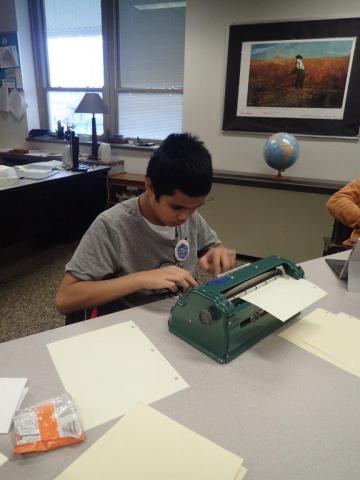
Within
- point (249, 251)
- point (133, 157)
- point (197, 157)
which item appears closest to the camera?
point (197, 157)

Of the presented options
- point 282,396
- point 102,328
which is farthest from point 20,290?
point 282,396

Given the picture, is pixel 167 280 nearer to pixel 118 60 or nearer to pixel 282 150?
pixel 282 150

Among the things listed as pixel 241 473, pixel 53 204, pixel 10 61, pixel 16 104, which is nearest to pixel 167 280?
pixel 241 473

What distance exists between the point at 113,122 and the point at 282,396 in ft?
11.9

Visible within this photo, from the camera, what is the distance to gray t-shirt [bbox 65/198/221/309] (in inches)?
38.2

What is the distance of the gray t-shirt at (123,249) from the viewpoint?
970 mm

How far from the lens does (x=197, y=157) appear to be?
91cm

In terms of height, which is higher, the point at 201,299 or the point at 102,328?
the point at 201,299

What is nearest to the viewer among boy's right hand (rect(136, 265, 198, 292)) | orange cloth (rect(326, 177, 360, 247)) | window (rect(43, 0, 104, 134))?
boy's right hand (rect(136, 265, 198, 292))

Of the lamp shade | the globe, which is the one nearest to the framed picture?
the globe

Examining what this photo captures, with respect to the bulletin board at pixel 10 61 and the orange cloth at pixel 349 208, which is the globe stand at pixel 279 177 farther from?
the bulletin board at pixel 10 61

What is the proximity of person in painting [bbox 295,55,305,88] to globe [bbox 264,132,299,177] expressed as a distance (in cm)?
42

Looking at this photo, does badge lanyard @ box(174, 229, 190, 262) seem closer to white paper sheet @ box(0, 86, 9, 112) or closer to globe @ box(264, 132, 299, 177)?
globe @ box(264, 132, 299, 177)

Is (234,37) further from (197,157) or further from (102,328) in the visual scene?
(102,328)
